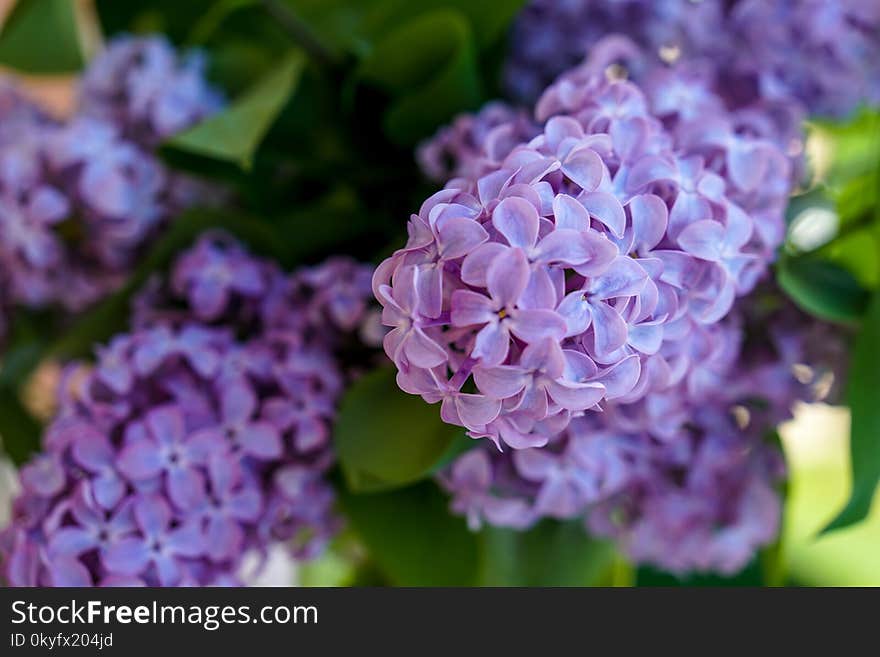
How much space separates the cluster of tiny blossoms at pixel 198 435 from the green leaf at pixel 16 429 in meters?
0.05

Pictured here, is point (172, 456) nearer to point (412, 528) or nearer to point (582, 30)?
point (412, 528)

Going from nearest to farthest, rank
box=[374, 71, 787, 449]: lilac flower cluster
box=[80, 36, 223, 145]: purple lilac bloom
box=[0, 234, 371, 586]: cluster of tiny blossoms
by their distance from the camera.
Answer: box=[374, 71, 787, 449]: lilac flower cluster < box=[0, 234, 371, 586]: cluster of tiny blossoms < box=[80, 36, 223, 145]: purple lilac bloom

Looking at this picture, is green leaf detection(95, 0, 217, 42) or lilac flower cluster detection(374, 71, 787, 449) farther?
green leaf detection(95, 0, 217, 42)

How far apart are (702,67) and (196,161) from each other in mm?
227

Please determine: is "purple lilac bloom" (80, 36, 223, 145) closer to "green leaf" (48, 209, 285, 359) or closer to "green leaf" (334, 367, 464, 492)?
"green leaf" (48, 209, 285, 359)

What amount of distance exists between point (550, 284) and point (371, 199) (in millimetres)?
250

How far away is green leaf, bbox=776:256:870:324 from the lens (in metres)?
0.34

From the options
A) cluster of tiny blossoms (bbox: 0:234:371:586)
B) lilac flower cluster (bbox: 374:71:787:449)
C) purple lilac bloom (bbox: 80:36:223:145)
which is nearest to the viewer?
lilac flower cluster (bbox: 374:71:787:449)

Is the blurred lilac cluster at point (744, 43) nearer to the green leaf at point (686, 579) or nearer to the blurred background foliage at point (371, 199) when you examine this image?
the blurred background foliage at point (371, 199)

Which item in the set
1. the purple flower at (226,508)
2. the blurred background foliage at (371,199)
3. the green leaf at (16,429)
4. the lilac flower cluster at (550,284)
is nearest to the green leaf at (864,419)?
the blurred background foliage at (371,199)

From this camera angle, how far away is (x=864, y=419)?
333 mm

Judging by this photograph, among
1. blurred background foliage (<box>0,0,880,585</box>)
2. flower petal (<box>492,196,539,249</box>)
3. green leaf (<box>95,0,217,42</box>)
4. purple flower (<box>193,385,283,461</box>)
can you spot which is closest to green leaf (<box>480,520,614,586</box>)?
blurred background foliage (<box>0,0,880,585</box>)

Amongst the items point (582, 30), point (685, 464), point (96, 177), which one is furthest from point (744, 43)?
point (96, 177)

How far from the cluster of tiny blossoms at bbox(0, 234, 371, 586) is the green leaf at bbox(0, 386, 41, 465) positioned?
0.15 feet
